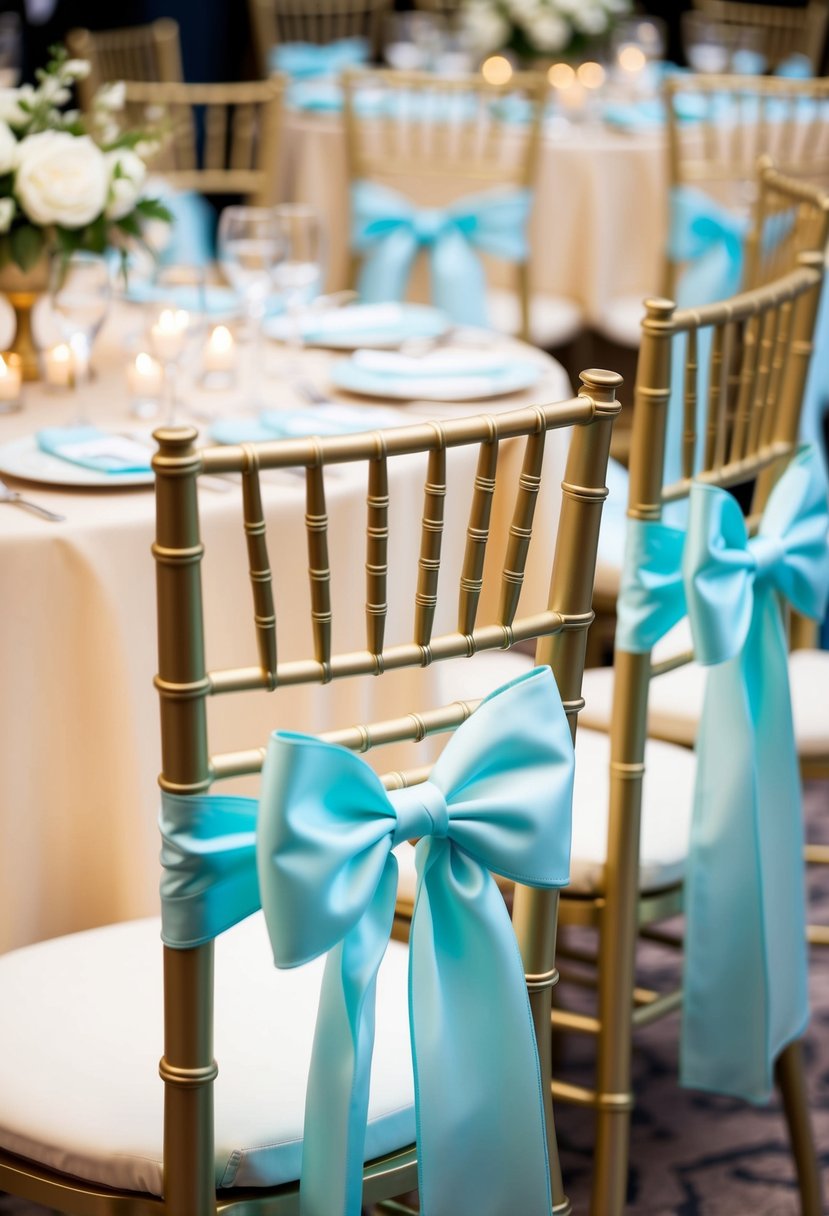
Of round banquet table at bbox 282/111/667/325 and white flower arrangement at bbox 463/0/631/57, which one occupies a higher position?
white flower arrangement at bbox 463/0/631/57

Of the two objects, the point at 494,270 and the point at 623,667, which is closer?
the point at 623,667

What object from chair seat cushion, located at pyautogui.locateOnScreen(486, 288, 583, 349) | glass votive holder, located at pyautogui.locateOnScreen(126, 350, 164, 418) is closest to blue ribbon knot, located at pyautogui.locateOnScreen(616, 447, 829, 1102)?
glass votive holder, located at pyautogui.locateOnScreen(126, 350, 164, 418)

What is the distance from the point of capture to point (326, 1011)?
1.03 m

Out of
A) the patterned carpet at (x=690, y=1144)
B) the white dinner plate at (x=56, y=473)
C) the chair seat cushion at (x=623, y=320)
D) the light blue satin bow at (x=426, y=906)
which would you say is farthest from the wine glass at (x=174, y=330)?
the chair seat cushion at (x=623, y=320)

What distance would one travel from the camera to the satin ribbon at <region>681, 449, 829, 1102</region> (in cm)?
142

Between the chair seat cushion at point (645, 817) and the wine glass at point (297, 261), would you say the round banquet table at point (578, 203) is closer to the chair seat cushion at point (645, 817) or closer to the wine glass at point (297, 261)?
the wine glass at point (297, 261)

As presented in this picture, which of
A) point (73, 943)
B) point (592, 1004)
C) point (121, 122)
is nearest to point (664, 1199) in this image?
point (592, 1004)

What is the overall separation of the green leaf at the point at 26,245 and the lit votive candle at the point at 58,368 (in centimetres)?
11

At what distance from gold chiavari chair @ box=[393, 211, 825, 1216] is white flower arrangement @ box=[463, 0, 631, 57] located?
9.95 ft

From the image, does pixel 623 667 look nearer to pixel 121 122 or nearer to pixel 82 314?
pixel 82 314

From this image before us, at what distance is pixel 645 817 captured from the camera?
162 centimetres

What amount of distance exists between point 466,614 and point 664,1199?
109cm

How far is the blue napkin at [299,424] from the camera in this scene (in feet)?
5.38

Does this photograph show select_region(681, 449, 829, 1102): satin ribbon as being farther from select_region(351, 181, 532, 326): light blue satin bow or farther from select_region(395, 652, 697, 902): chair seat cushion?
select_region(351, 181, 532, 326): light blue satin bow
